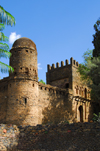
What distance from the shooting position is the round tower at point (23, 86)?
1984 cm

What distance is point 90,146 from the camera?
11.7m

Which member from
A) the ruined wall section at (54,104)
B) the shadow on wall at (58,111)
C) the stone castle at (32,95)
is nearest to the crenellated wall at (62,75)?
the stone castle at (32,95)

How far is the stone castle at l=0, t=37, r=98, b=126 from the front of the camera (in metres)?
20.1

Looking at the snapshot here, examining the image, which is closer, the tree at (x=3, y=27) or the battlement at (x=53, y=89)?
the tree at (x=3, y=27)

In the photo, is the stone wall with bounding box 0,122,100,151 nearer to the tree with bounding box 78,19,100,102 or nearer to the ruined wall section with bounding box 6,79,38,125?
the ruined wall section with bounding box 6,79,38,125

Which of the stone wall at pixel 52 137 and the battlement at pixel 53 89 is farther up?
the battlement at pixel 53 89

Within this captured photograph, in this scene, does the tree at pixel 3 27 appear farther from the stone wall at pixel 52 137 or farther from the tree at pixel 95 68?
the tree at pixel 95 68

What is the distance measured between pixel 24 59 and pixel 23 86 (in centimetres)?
274

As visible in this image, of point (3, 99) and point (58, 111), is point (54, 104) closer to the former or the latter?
point (58, 111)

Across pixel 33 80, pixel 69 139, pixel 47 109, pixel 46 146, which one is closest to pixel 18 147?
pixel 46 146

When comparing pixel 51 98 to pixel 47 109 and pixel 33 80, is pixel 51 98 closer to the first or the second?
pixel 47 109

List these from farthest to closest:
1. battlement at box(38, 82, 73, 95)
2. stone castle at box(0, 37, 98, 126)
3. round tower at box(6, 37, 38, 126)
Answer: battlement at box(38, 82, 73, 95), stone castle at box(0, 37, 98, 126), round tower at box(6, 37, 38, 126)

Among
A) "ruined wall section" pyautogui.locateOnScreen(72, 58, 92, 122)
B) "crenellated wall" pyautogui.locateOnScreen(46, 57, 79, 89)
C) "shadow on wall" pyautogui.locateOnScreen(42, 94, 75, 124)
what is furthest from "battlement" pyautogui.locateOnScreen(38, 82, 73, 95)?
"crenellated wall" pyautogui.locateOnScreen(46, 57, 79, 89)

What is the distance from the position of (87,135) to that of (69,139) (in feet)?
3.61
